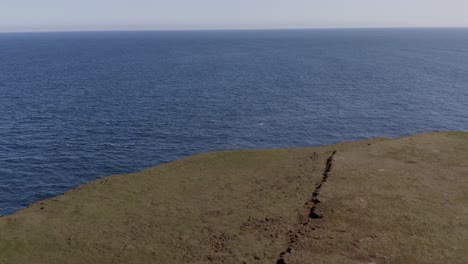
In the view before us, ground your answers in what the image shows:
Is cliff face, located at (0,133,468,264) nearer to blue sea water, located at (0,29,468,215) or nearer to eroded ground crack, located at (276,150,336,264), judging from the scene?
eroded ground crack, located at (276,150,336,264)

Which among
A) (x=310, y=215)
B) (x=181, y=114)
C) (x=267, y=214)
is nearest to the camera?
(x=310, y=215)

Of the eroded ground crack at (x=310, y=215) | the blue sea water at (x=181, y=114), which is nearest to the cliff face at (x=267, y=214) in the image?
the eroded ground crack at (x=310, y=215)

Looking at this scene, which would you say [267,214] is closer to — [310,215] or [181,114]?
[310,215]

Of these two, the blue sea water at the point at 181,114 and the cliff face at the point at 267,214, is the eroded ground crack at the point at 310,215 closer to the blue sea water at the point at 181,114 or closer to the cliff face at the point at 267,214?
the cliff face at the point at 267,214

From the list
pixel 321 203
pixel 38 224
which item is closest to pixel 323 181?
pixel 321 203

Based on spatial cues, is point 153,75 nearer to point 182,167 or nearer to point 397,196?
point 182,167

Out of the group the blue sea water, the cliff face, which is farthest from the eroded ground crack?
the blue sea water

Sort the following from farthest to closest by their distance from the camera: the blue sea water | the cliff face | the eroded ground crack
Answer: the blue sea water < the cliff face < the eroded ground crack

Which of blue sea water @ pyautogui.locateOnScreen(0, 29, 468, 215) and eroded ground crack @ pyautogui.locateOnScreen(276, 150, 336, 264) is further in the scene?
blue sea water @ pyautogui.locateOnScreen(0, 29, 468, 215)

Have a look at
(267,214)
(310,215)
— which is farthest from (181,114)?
(310,215)
